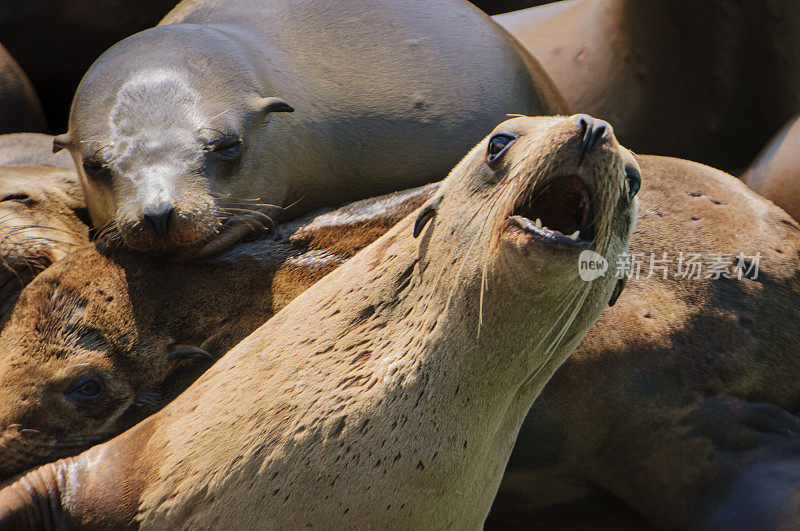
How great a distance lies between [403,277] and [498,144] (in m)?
0.40

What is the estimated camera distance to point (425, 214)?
2402 mm

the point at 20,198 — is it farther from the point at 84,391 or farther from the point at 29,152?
the point at 84,391

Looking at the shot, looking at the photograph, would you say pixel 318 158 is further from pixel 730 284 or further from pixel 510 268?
pixel 510 268

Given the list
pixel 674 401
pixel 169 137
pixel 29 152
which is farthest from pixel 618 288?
pixel 29 152

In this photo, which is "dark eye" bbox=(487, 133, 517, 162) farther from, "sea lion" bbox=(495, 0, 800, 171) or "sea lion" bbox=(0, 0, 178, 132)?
"sea lion" bbox=(0, 0, 178, 132)

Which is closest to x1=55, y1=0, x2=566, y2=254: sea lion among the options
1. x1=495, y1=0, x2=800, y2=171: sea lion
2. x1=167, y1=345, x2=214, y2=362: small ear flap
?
x1=167, y1=345, x2=214, y2=362: small ear flap

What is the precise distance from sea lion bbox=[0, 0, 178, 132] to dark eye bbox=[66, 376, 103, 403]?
3360mm

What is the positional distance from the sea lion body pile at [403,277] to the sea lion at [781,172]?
0.7 inches

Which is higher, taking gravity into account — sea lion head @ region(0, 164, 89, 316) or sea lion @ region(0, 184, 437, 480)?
sea lion @ region(0, 184, 437, 480)

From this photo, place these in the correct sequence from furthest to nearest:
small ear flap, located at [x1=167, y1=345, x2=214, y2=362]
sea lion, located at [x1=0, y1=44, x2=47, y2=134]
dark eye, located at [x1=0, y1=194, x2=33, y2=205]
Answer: sea lion, located at [x1=0, y1=44, x2=47, y2=134] < dark eye, located at [x1=0, y1=194, x2=33, y2=205] < small ear flap, located at [x1=167, y1=345, x2=214, y2=362]

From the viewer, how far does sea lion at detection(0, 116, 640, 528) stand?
2.11 metres

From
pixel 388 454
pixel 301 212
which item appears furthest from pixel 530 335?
pixel 301 212

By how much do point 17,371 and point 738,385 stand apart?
7.62 ft

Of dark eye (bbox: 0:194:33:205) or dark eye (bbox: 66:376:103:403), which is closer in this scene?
dark eye (bbox: 66:376:103:403)
